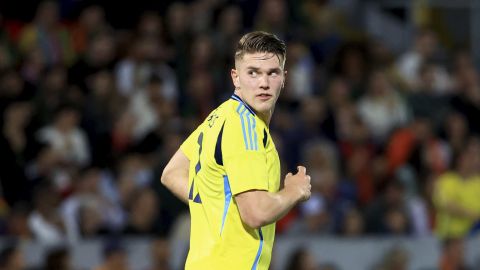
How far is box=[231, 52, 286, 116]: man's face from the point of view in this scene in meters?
5.41

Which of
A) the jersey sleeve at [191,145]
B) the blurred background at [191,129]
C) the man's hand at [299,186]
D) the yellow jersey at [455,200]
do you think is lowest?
the yellow jersey at [455,200]

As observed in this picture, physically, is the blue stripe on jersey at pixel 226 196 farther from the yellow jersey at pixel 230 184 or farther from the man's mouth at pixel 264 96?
the man's mouth at pixel 264 96

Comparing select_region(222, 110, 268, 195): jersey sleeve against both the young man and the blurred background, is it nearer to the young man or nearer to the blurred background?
the young man

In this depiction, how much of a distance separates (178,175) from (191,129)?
650cm

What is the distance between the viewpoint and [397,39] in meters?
17.5

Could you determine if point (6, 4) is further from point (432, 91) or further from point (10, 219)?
point (432, 91)

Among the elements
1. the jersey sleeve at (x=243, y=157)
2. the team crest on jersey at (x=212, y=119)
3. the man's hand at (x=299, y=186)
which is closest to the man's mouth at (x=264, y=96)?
the jersey sleeve at (x=243, y=157)

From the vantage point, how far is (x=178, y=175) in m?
6.03

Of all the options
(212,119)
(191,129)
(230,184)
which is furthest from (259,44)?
(191,129)

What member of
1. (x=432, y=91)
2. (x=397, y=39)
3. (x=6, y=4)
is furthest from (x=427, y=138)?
(x=6, y=4)

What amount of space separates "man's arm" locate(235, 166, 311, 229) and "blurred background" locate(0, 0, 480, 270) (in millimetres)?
5244

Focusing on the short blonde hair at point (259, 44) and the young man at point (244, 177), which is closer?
the young man at point (244, 177)

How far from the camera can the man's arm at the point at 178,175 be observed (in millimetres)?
5984

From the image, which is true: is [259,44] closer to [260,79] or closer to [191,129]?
[260,79]
